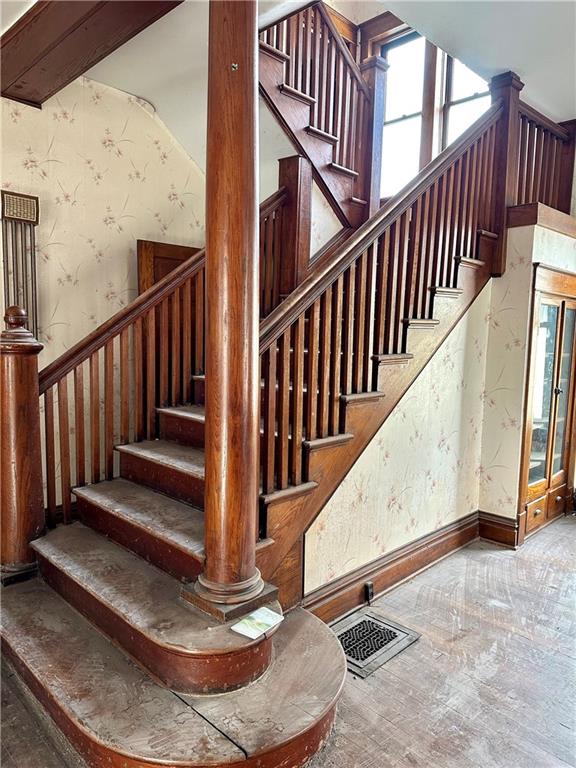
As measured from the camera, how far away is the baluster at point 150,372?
294 cm

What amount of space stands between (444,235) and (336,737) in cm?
247

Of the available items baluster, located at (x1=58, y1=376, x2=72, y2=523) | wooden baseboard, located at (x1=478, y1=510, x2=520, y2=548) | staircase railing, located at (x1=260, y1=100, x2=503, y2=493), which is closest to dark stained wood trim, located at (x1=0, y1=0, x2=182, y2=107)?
staircase railing, located at (x1=260, y1=100, x2=503, y2=493)

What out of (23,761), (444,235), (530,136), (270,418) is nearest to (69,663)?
(23,761)

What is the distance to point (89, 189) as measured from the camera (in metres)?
3.38

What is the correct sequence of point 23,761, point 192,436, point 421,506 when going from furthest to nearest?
1. point 421,506
2. point 192,436
3. point 23,761

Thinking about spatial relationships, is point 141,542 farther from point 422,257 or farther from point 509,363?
point 509,363

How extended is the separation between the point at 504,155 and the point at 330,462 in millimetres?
2284

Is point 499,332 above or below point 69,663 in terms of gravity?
above

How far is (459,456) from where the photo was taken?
3.36 m

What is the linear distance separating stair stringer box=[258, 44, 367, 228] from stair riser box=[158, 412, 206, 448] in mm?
1860

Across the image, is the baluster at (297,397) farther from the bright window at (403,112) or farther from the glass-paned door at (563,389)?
the bright window at (403,112)

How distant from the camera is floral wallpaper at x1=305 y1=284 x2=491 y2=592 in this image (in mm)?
2514

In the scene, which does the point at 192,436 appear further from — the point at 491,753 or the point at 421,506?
the point at 491,753

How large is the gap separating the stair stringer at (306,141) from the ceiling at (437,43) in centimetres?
32
